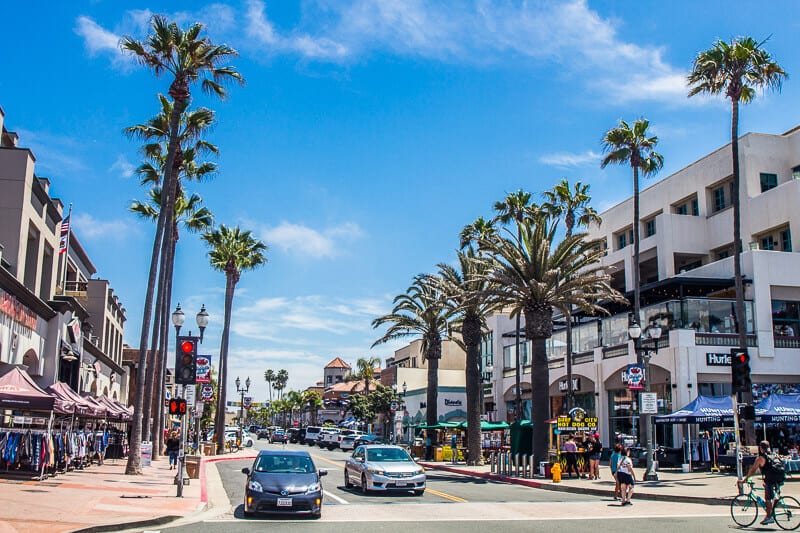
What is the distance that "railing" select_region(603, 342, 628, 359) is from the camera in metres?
43.4

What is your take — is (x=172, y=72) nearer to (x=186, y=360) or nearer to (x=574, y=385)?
(x=186, y=360)

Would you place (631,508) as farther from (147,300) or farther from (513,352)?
(513,352)

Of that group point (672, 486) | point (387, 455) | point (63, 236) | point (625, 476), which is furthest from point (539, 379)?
point (63, 236)

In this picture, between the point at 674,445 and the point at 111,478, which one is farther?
the point at 674,445

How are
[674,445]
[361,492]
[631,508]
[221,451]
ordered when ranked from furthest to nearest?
[221,451] → [674,445] → [361,492] → [631,508]

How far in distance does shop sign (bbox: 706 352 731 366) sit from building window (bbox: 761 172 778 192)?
43.7 feet

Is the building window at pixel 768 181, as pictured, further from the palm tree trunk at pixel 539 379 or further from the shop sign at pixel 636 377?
the shop sign at pixel 636 377

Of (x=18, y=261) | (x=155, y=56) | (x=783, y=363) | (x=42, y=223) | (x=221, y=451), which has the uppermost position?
(x=155, y=56)

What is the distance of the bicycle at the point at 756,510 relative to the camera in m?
14.5

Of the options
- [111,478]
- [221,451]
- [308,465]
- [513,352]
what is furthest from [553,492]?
[513,352]

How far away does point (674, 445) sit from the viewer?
38.3 m

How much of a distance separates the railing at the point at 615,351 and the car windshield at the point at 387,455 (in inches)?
933

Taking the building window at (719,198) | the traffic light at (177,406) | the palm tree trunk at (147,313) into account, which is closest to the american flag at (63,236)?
the palm tree trunk at (147,313)

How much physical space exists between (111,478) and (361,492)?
925 cm
